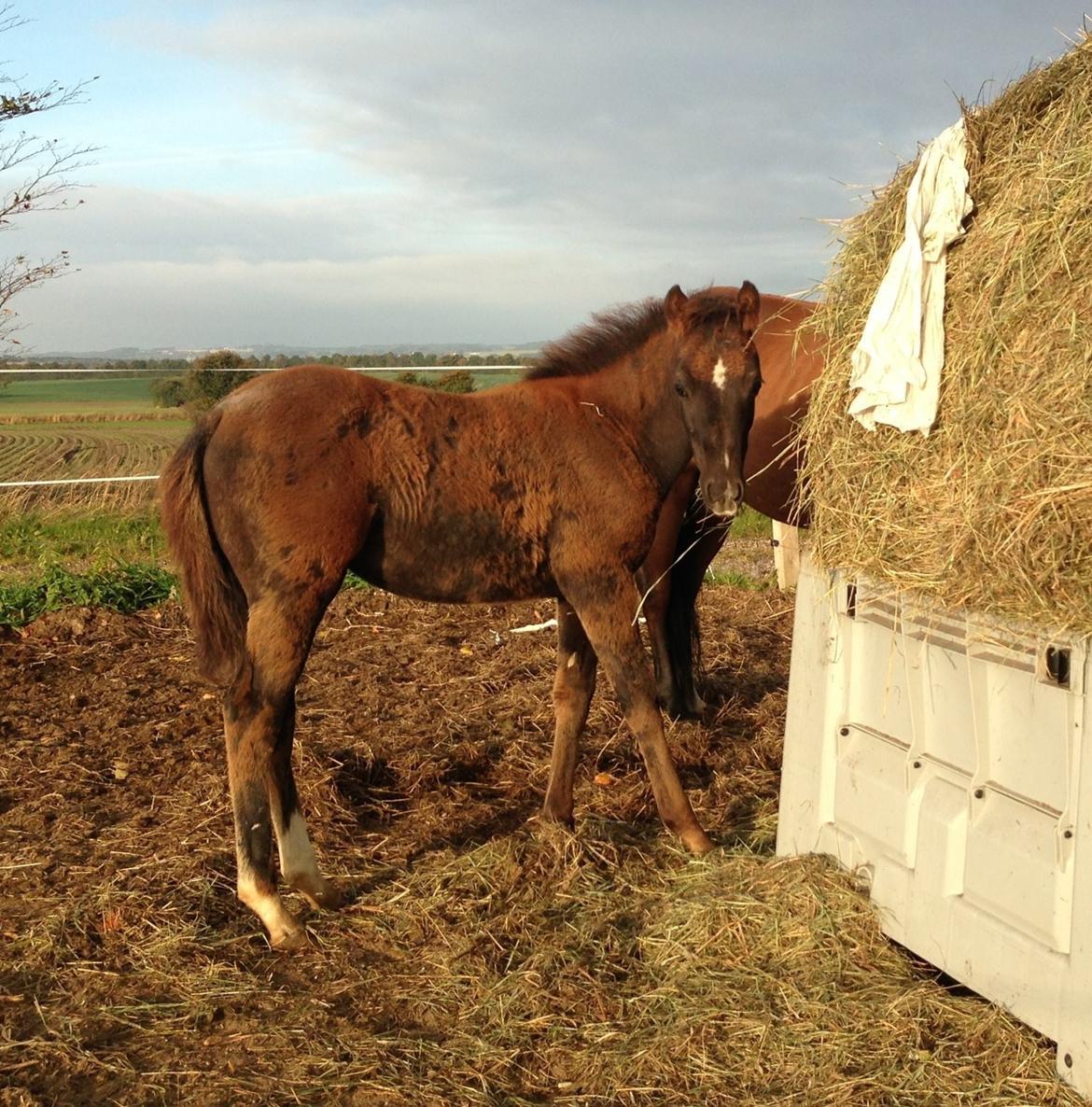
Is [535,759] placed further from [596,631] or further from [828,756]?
[828,756]

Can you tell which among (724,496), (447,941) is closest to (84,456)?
(724,496)

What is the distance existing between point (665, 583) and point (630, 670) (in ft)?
6.30

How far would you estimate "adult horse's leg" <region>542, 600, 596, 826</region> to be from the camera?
4.89 m

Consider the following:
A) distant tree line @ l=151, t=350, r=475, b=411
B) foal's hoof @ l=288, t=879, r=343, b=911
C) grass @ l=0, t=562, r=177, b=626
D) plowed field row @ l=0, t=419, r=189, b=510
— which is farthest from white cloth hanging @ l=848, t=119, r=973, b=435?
plowed field row @ l=0, t=419, r=189, b=510

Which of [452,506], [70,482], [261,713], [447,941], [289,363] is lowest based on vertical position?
[447,941]

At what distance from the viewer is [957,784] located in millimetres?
3420

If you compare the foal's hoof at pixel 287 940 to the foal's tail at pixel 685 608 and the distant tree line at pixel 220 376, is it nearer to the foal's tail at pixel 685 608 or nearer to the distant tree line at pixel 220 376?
the foal's tail at pixel 685 608

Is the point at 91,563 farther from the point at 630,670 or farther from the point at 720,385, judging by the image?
the point at 720,385

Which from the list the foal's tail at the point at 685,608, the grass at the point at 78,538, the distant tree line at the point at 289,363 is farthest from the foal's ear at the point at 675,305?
the distant tree line at the point at 289,363

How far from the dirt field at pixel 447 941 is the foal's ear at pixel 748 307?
211cm

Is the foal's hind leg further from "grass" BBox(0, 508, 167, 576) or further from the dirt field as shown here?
"grass" BBox(0, 508, 167, 576)

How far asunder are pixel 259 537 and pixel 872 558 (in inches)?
83.6

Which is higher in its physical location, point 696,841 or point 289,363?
point 289,363

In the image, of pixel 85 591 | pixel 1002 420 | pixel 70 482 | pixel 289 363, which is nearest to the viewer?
pixel 1002 420
